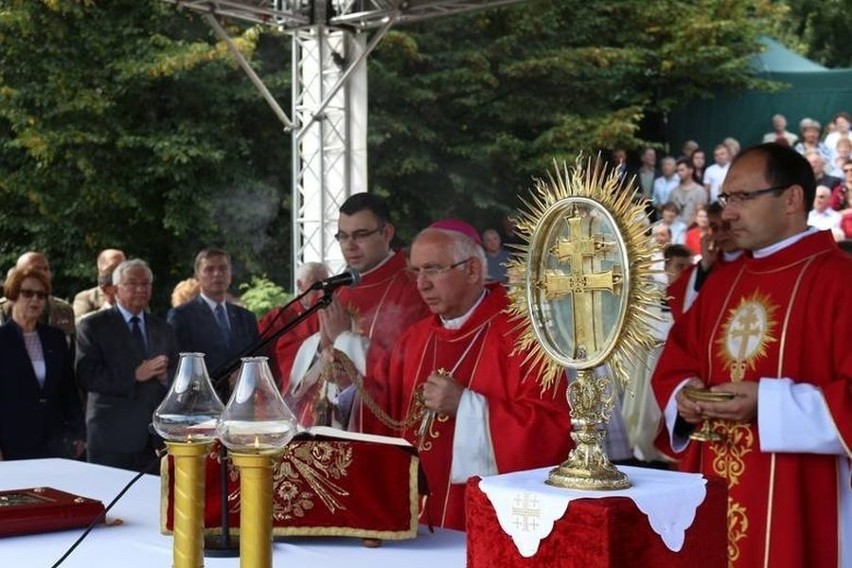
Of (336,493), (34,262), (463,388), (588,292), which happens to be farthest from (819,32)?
(588,292)

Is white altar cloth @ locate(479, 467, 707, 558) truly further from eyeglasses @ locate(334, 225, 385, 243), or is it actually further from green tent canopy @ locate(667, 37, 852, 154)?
green tent canopy @ locate(667, 37, 852, 154)

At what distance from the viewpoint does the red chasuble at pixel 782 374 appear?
3.77 m

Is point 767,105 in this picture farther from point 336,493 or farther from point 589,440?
point 589,440

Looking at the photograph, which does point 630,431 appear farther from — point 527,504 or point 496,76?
point 496,76

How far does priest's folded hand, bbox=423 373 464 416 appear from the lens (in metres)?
3.75

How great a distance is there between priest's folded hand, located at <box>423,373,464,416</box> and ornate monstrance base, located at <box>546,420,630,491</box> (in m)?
1.44

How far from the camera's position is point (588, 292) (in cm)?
225

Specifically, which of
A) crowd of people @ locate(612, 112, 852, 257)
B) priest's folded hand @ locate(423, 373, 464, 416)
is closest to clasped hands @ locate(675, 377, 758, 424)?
priest's folded hand @ locate(423, 373, 464, 416)

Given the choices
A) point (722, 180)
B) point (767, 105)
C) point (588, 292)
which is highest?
point (767, 105)

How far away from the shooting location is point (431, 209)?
1727 centimetres

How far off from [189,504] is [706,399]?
1.94 metres

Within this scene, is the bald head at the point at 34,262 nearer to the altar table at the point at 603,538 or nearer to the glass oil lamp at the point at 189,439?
the glass oil lamp at the point at 189,439

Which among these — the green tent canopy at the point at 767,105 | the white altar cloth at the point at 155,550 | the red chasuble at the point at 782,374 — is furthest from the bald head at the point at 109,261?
the green tent canopy at the point at 767,105

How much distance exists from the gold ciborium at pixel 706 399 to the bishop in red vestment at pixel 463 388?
409 millimetres
